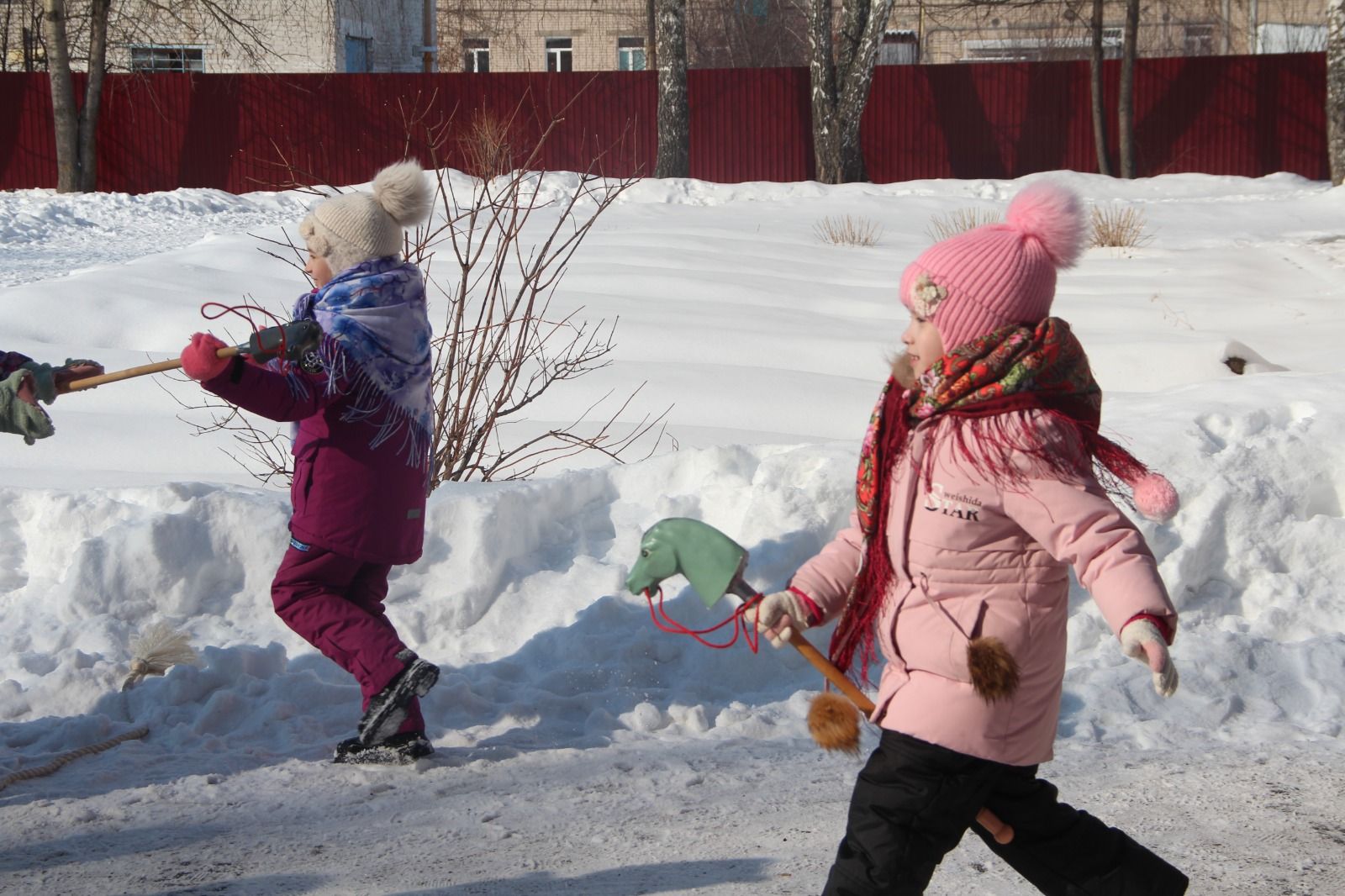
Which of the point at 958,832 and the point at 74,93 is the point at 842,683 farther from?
the point at 74,93

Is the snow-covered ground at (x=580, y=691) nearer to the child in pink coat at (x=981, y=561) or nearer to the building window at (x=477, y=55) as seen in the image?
the child in pink coat at (x=981, y=561)

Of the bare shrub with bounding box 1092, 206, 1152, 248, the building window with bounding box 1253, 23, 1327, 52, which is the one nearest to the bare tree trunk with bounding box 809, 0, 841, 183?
the bare shrub with bounding box 1092, 206, 1152, 248

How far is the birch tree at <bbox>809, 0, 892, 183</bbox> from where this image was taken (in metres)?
17.8

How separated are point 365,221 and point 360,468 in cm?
63

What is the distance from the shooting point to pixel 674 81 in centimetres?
1867

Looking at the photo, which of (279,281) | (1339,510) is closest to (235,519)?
(1339,510)

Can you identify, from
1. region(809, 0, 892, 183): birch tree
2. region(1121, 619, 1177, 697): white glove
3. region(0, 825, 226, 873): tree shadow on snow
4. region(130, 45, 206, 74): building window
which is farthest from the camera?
region(130, 45, 206, 74): building window

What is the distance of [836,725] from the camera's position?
2445mm

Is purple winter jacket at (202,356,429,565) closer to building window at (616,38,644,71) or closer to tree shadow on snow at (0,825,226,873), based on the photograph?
tree shadow on snow at (0,825,226,873)

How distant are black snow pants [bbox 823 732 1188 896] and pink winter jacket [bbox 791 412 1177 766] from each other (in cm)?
5

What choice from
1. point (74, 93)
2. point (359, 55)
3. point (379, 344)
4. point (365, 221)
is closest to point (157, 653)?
point (379, 344)

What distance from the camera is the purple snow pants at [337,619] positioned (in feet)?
11.2

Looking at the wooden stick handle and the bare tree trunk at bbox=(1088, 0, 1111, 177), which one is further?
the bare tree trunk at bbox=(1088, 0, 1111, 177)

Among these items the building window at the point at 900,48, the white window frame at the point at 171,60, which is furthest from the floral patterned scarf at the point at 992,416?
the building window at the point at 900,48
